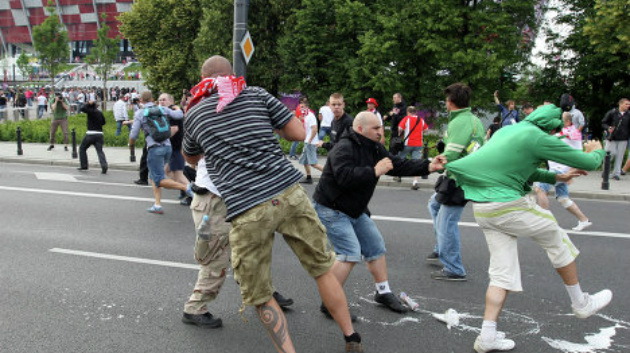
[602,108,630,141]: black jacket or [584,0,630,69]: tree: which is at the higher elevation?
[584,0,630,69]: tree

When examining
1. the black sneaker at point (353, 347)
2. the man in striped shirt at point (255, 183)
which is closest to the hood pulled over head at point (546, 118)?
the man in striped shirt at point (255, 183)

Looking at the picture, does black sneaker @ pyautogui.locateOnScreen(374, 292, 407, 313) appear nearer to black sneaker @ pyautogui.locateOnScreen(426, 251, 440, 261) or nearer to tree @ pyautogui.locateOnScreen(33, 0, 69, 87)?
black sneaker @ pyautogui.locateOnScreen(426, 251, 440, 261)

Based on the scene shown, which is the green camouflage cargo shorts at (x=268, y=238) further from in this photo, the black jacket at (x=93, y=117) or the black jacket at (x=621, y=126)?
the black jacket at (x=621, y=126)

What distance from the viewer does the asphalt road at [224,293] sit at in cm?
437

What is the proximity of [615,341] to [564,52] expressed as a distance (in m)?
23.0

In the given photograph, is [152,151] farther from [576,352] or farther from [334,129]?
[576,352]

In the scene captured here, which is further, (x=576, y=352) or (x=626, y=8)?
(x=626, y=8)

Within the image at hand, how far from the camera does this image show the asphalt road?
4371mm

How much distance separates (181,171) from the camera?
32.7ft

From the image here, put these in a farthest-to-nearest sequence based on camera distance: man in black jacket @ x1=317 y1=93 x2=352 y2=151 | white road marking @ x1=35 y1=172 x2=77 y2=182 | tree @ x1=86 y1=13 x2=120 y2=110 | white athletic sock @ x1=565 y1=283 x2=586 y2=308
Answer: tree @ x1=86 y1=13 x2=120 y2=110 → white road marking @ x1=35 y1=172 x2=77 y2=182 → man in black jacket @ x1=317 y1=93 x2=352 y2=151 → white athletic sock @ x1=565 y1=283 x2=586 y2=308

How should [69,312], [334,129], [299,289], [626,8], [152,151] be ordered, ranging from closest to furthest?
[69,312], [299,289], [152,151], [334,129], [626,8]

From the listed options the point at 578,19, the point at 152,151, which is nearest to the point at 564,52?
the point at 578,19

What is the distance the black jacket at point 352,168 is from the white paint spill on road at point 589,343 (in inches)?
63.1

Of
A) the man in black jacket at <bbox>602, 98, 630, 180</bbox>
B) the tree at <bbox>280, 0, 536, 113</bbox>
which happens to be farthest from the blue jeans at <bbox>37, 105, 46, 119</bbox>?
the man in black jacket at <bbox>602, 98, 630, 180</bbox>
